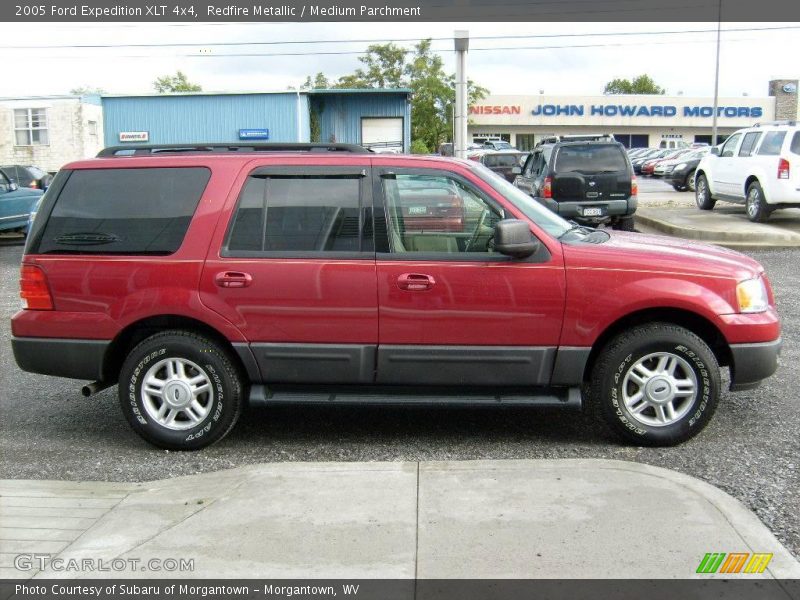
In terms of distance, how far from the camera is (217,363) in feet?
17.5

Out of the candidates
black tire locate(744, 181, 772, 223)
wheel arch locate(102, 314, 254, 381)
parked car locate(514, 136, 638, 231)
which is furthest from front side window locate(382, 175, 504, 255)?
black tire locate(744, 181, 772, 223)

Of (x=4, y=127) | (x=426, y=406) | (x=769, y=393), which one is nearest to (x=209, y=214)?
(x=426, y=406)

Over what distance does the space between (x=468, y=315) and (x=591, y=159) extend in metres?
11.2

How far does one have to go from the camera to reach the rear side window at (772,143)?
16.2 metres

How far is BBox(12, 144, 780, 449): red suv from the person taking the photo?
5.19 m

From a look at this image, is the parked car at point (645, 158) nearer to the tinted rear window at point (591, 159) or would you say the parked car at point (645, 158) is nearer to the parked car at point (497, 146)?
the parked car at point (497, 146)

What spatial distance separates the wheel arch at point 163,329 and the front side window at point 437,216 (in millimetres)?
1238

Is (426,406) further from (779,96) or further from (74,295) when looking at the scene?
(779,96)

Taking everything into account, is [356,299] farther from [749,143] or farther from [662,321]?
[749,143]

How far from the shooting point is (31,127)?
1336 inches

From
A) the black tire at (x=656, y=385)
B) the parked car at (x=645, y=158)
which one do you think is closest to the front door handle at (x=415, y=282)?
the black tire at (x=656, y=385)

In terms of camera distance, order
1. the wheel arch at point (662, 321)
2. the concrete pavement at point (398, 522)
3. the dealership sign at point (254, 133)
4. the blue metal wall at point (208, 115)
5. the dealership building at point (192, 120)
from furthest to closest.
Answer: the dealership sign at point (254, 133) < the dealership building at point (192, 120) < the blue metal wall at point (208, 115) < the wheel arch at point (662, 321) < the concrete pavement at point (398, 522)

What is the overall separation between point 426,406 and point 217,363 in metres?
1.36

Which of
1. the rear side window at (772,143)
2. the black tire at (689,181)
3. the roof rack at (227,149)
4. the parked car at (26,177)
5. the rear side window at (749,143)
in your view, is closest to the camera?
the roof rack at (227,149)
